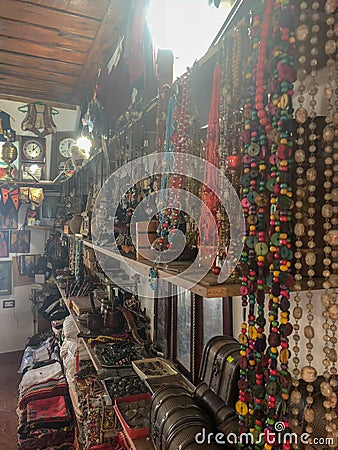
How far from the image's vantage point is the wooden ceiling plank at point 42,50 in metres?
2.41

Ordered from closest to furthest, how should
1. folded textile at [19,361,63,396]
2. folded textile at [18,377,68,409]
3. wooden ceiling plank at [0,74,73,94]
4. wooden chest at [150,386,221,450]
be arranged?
wooden chest at [150,386,221,450], folded textile at [18,377,68,409], folded textile at [19,361,63,396], wooden ceiling plank at [0,74,73,94]

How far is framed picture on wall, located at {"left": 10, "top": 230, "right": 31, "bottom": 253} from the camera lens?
4.57 metres

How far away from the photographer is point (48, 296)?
13.2 ft

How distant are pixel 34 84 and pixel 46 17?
4.15 ft

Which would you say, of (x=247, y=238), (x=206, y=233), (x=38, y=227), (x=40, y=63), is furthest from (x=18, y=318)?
(x=247, y=238)

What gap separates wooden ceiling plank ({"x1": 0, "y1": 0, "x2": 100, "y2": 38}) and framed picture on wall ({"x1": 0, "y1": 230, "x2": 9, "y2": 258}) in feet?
9.70

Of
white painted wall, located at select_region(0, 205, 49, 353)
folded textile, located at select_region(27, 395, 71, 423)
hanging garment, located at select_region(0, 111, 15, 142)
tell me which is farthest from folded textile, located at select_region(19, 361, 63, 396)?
hanging garment, located at select_region(0, 111, 15, 142)

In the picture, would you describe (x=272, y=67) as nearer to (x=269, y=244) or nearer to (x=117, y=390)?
(x=269, y=244)

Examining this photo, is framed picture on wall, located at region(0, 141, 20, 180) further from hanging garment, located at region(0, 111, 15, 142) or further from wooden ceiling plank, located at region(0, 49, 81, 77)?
wooden ceiling plank, located at region(0, 49, 81, 77)

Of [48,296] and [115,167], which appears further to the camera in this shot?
[48,296]

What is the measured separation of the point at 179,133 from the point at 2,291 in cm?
425

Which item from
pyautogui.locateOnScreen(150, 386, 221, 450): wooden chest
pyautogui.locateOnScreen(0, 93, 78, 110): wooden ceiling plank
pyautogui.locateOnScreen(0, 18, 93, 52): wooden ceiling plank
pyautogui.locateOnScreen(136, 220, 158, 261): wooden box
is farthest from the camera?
pyautogui.locateOnScreen(0, 93, 78, 110): wooden ceiling plank

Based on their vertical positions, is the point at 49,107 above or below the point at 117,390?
above

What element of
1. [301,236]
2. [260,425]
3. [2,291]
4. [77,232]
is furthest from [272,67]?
[2,291]
